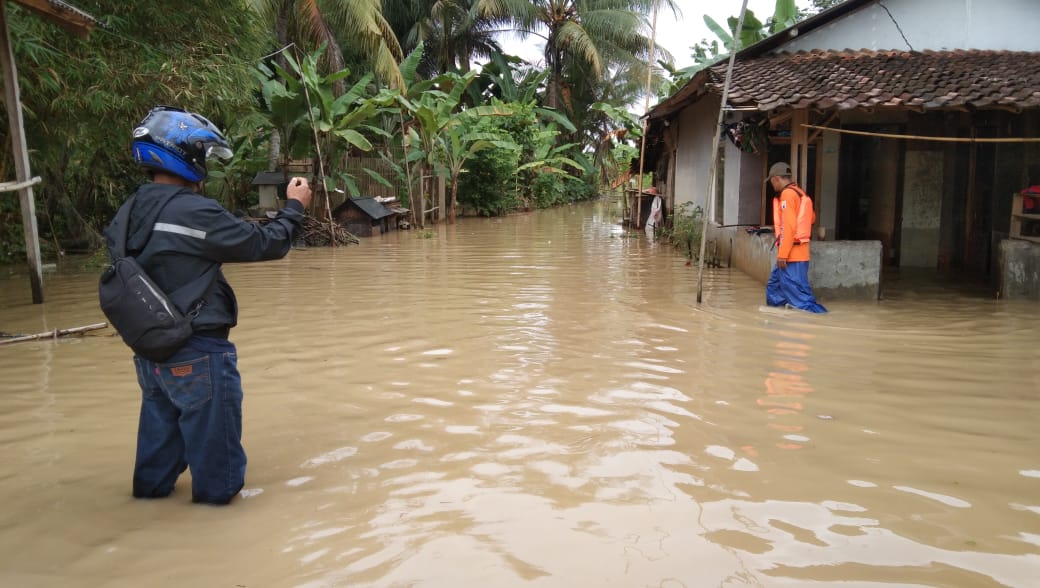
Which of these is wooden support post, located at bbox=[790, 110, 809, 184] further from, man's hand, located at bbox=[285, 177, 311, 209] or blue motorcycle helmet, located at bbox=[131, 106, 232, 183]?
blue motorcycle helmet, located at bbox=[131, 106, 232, 183]

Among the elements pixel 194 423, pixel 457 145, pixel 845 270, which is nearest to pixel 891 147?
pixel 845 270

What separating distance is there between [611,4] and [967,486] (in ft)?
99.9

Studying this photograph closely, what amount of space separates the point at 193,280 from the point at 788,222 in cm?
691

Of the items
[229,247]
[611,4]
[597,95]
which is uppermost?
[611,4]

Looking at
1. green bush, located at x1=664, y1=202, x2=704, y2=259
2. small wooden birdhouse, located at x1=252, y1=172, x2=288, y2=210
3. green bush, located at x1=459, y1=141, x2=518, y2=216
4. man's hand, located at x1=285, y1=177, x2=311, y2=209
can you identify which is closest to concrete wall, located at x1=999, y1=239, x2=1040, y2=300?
green bush, located at x1=664, y1=202, x2=704, y2=259

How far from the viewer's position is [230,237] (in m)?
3.38

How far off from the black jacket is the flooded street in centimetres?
93

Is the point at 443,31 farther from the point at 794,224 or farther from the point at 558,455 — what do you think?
the point at 558,455

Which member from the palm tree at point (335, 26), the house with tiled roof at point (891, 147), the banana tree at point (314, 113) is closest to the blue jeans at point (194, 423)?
the house with tiled roof at point (891, 147)

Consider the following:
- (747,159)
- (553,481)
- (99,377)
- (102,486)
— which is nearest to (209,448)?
(102,486)

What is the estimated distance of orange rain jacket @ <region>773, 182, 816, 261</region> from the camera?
884 cm

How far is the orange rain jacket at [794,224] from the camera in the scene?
8.84 metres

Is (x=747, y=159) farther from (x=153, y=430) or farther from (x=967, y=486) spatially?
(x=153, y=430)

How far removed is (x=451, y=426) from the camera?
4770 mm
